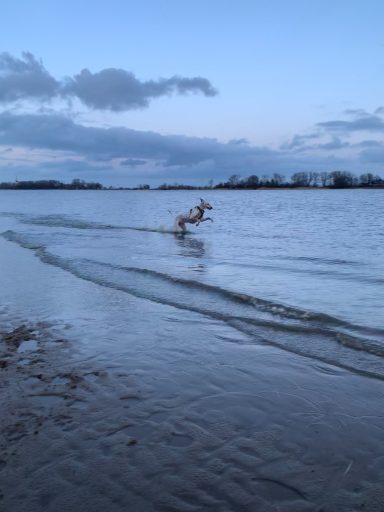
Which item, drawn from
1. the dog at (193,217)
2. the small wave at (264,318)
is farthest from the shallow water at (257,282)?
the dog at (193,217)

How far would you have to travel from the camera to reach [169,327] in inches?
329

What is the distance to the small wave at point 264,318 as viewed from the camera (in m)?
7.08

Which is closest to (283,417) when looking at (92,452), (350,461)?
(350,461)

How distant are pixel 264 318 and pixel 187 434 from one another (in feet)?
16.6

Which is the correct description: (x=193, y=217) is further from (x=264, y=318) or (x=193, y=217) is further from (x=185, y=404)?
(x=185, y=404)

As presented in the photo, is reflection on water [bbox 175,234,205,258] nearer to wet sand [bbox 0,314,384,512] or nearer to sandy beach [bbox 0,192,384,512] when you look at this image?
sandy beach [bbox 0,192,384,512]

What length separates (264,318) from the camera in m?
9.19

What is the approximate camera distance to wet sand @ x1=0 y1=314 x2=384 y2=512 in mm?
3430

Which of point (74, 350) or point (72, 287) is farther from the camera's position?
point (72, 287)

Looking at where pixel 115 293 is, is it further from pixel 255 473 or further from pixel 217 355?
pixel 255 473

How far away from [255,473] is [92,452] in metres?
1.39

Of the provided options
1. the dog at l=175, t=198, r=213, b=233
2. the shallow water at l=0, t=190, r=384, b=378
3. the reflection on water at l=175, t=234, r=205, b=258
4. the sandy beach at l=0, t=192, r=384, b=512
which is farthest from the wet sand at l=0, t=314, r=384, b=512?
the dog at l=175, t=198, r=213, b=233

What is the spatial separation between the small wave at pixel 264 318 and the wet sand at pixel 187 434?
78 centimetres

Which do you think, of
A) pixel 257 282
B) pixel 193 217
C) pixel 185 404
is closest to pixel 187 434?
pixel 185 404
